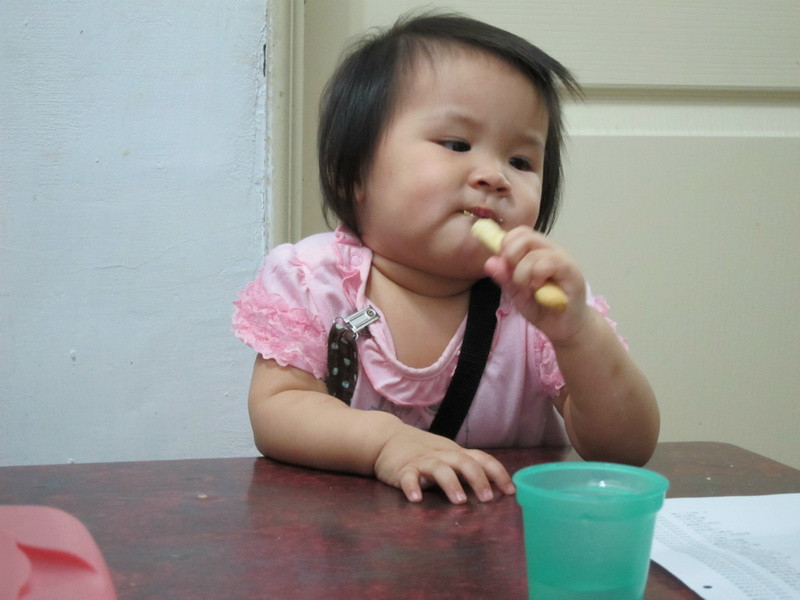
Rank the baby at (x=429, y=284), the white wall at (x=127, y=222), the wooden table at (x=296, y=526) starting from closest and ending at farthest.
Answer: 1. the wooden table at (x=296, y=526)
2. the baby at (x=429, y=284)
3. the white wall at (x=127, y=222)

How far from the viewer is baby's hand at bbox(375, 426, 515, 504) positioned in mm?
567

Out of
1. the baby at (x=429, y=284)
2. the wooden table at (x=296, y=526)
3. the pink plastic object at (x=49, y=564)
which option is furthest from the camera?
the baby at (x=429, y=284)

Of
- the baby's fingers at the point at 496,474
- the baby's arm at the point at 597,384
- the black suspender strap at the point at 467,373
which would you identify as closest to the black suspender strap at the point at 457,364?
the black suspender strap at the point at 467,373

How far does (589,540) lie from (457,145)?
0.52 meters

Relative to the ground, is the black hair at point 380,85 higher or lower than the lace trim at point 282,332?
higher

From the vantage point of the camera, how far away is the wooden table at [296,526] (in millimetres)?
412

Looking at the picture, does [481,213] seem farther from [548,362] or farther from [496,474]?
[496,474]

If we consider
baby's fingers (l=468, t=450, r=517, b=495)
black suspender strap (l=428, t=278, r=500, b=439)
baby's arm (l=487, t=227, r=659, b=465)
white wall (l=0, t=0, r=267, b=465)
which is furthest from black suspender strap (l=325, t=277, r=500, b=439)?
white wall (l=0, t=0, r=267, b=465)

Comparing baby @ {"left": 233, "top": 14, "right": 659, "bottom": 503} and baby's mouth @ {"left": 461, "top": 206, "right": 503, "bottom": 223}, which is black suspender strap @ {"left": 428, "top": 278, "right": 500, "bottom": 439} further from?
baby's mouth @ {"left": 461, "top": 206, "right": 503, "bottom": 223}

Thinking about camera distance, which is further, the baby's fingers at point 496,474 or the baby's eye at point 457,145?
the baby's eye at point 457,145

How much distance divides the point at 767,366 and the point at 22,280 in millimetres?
1102

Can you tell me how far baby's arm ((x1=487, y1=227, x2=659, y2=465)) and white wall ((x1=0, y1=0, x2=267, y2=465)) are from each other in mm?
570

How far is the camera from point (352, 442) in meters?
Answer: 0.65

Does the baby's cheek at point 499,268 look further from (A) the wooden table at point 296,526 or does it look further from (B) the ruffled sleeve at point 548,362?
(B) the ruffled sleeve at point 548,362
